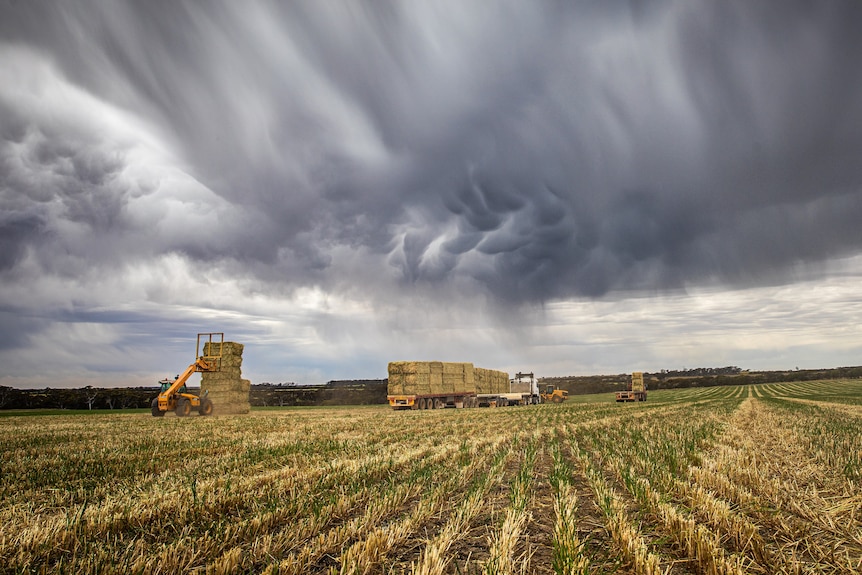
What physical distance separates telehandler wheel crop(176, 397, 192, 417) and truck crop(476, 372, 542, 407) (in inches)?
1007

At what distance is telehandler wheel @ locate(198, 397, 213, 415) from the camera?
25828 mm

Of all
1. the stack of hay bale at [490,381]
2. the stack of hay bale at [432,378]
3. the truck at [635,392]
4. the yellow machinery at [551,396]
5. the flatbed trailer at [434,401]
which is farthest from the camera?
the yellow machinery at [551,396]

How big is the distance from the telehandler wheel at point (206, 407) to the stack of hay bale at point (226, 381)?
0.27 meters

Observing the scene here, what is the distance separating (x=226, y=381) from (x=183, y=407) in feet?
8.19

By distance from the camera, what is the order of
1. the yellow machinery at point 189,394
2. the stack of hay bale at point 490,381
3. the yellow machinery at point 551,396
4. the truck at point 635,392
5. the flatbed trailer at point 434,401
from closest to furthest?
the yellow machinery at point 189,394 → the flatbed trailer at point 434,401 → the stack of hay bale at point 490,381 → the truck at point 635,392 → the yellow machinery at point 551,396

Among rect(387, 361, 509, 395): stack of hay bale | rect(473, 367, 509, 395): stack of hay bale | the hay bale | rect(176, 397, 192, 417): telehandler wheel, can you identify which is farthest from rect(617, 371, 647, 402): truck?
rect(176, 397, 192, 417): telehandler wheel

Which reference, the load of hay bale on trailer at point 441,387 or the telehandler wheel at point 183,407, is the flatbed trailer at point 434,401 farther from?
the telehandler wheel at point 183,407

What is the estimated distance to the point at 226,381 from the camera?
2694 cm

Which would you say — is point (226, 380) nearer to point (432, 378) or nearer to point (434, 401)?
point (432, 378)

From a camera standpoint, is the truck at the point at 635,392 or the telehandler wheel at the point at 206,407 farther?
the truck at the point at 635,392

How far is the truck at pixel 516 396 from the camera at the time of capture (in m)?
45.4

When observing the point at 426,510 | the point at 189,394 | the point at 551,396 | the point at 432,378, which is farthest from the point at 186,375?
the point at 551,396

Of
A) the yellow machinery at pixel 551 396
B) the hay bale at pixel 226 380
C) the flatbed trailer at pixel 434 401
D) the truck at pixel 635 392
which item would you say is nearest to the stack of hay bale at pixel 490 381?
the flatbed trailer at pixel 434 401

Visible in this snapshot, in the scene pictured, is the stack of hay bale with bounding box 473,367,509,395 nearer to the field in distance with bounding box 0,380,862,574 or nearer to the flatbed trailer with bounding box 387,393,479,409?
the flatbed trailer with bounding box 387,393,479,409
